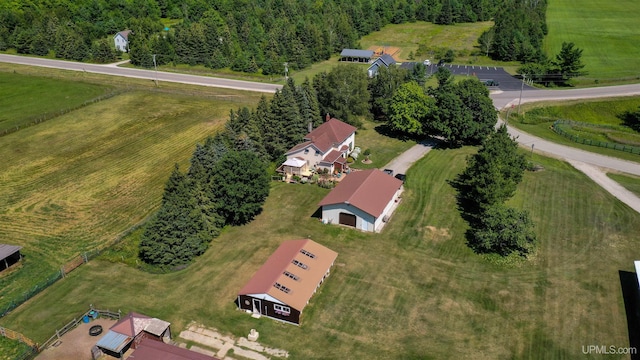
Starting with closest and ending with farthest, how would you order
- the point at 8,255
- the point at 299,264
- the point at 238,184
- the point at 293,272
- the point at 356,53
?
the point at 293,272, the point at 299,264, the point at 8,255, the point at 238,184, the point at 356,53

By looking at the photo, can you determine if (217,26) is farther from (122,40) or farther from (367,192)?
(367,192)

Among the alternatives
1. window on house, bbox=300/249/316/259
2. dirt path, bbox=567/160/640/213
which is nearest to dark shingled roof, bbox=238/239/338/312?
window on house, bbox=300/249/316/259

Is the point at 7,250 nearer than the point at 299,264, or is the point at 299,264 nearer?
the point at 299,264

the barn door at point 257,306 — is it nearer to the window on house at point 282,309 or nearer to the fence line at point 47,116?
the window on house at point 282,309

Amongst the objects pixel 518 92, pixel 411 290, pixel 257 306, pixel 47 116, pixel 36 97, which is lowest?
pixel 411 290

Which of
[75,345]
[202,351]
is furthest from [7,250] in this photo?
[202,351]

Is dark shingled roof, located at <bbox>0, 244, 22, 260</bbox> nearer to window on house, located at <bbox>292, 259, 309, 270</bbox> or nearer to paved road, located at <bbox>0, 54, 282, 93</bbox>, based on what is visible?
window on house, located at <bbox>292, 259, 309, 270</bbox>
